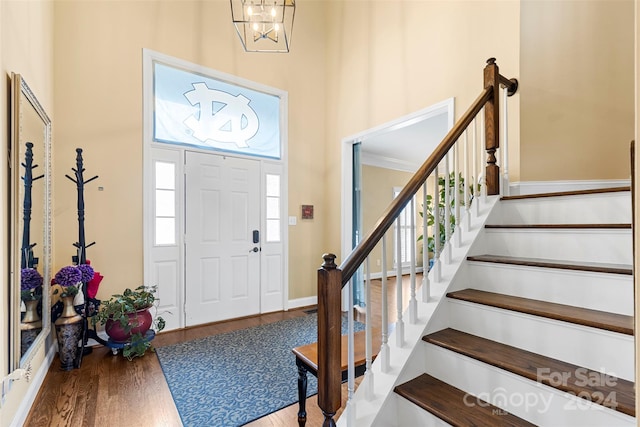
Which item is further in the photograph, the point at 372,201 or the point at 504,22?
the point at 372,201

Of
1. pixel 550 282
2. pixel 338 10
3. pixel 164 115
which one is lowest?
pixel 550 282

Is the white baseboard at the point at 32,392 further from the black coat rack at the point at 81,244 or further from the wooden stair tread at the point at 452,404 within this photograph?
the wooden stair tread at the point at 452,404

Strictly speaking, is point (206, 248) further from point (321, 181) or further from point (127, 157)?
point (321, 181)

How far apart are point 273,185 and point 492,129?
278cm

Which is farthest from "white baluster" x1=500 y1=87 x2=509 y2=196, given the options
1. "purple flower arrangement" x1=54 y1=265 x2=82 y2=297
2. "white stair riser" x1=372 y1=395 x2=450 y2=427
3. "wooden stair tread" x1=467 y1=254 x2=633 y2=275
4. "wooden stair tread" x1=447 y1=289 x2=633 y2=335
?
"purple flower arrangement" x1=54 y1=265 x2=82 y2=297

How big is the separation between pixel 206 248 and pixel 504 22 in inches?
147

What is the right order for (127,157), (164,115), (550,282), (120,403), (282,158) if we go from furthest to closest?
1. (282,158)
2. (164,115)
3. (127,157)
4. (120,403)
5. (550,282)

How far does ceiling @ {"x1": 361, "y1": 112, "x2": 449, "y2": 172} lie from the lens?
4.70 m

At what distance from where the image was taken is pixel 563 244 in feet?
5.73

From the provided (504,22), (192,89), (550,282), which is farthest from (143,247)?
(504,22)

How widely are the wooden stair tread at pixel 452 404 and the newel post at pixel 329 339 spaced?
14.2 inches

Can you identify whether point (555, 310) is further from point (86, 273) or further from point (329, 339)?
point (86, 273)

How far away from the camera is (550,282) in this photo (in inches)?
61.6

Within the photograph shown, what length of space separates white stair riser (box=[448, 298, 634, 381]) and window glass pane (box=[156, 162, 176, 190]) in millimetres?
3148
